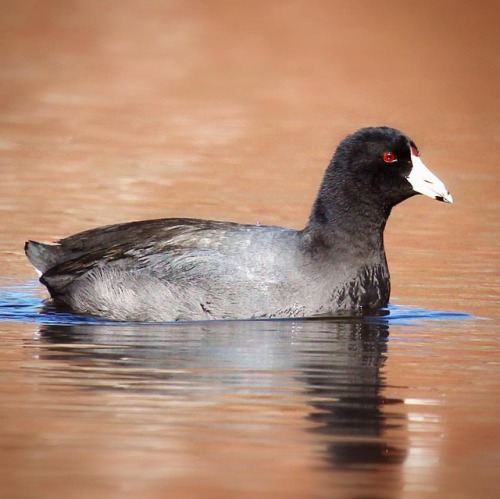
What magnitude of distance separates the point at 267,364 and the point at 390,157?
2.27 meters

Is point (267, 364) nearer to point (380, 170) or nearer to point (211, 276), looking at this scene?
point (211, 276)

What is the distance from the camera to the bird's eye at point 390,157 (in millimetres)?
9773

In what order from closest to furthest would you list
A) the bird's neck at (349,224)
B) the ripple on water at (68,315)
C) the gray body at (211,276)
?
the gray body at (211,276)
the ripple on water at (68,315)
the bird's neck at (349,224)

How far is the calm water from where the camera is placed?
6.04 meters

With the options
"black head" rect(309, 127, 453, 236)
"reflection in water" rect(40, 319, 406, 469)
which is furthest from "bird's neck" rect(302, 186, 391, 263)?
"reflection in water" rect(40, 319, 406, 469)

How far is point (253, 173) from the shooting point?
52.8ft

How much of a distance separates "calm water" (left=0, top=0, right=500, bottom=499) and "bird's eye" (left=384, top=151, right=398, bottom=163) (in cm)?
101

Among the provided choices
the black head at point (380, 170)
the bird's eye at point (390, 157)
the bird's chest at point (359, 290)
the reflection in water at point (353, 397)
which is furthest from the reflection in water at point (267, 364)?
the bird's eye at point (390, 157)

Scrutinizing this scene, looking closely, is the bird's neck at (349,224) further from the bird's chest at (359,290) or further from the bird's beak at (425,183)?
the bird's beak at (425,183)

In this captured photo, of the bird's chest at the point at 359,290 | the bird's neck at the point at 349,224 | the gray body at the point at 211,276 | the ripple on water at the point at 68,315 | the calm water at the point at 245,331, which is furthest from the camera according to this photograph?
the bird's neck at the point at 349,224

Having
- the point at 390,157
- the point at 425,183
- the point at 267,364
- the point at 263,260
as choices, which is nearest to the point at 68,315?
the point at 263,260

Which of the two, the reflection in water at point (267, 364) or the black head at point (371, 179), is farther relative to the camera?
the black head at point (371, 179)

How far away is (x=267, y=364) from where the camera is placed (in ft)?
26.4

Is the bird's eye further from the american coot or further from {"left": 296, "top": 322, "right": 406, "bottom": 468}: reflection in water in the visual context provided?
{"left": 296, "top": 322, "right": 406, "bottom": 468}: reflection in water
